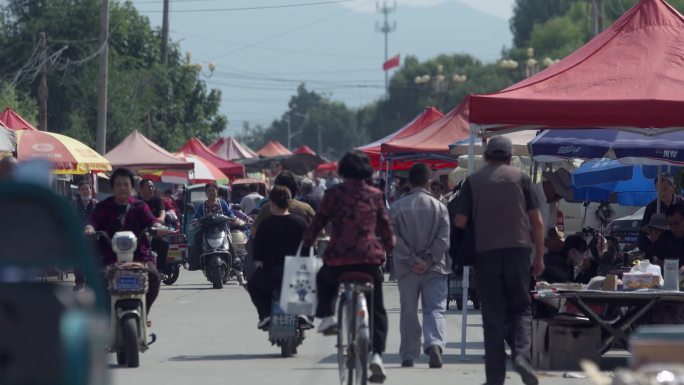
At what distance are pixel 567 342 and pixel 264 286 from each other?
2866 mm

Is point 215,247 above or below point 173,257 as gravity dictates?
above

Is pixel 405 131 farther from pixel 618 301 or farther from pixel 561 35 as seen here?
pixel 561 35

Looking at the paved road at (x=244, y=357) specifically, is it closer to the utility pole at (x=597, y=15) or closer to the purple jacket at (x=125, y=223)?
the purple jacket at (x=125, y=223)

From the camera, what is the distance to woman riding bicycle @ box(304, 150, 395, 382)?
1059cm

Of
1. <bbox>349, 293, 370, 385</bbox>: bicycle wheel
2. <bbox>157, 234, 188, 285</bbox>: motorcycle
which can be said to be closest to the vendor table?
<bbox>349, 293, 370, 385</bbox>: bicycle wheel

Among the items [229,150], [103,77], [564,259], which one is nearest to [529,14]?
[229,150]

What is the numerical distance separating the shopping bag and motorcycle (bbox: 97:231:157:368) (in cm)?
184

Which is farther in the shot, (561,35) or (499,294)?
(561,35)

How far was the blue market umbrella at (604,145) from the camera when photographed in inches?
735

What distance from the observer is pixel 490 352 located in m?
10.9

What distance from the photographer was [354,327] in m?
10.2

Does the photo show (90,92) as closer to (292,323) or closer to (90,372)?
(292,323)

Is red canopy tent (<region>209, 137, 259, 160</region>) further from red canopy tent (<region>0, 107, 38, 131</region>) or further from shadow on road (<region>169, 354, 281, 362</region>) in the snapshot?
shadow on road (<region>169, 354, 281, 362</region>)

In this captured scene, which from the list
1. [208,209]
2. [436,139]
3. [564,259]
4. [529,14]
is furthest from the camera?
[529,14]
